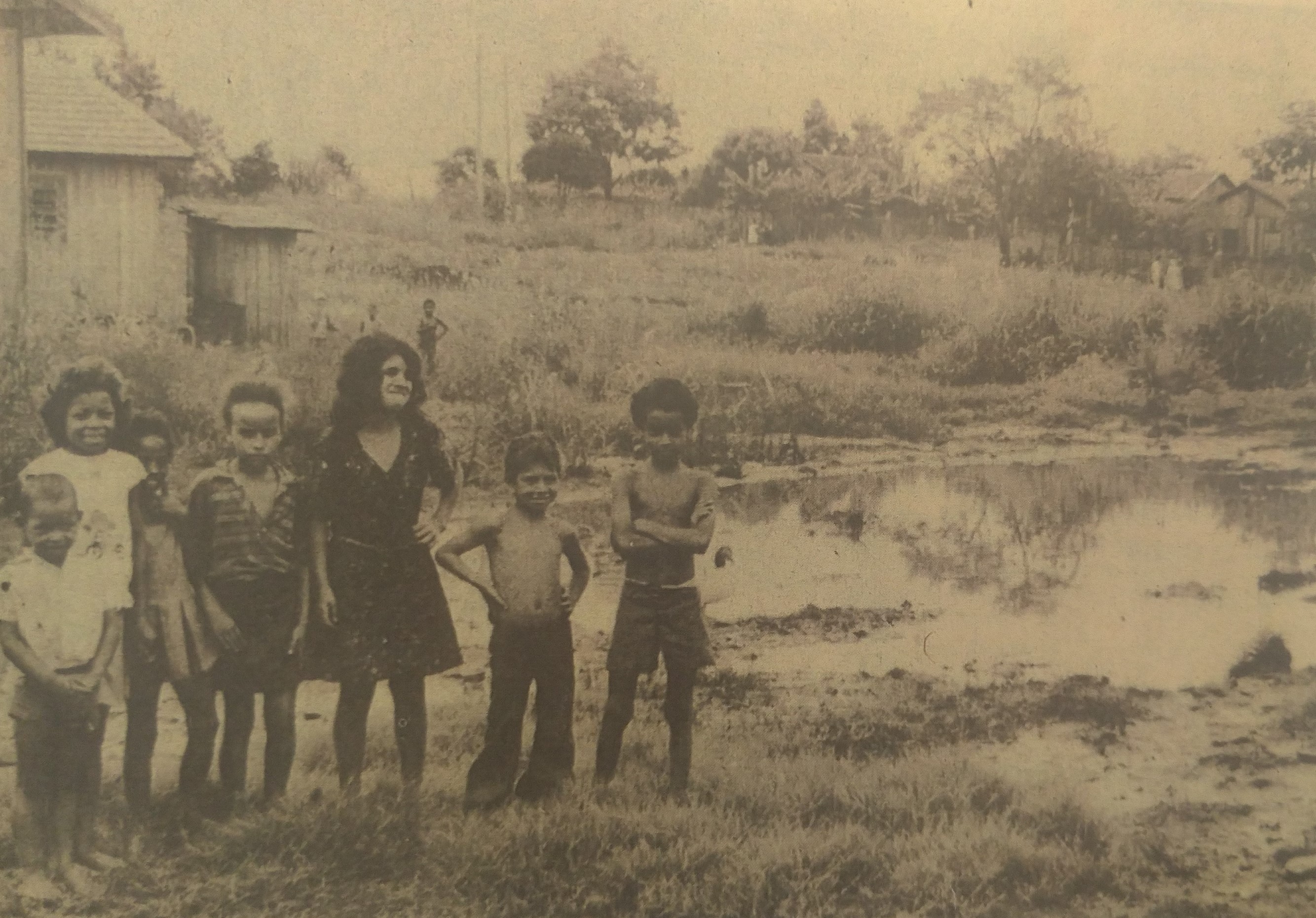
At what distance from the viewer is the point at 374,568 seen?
136 inches

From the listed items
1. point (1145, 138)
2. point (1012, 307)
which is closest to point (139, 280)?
point (1012, 307)

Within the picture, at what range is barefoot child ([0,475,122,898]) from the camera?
333cm

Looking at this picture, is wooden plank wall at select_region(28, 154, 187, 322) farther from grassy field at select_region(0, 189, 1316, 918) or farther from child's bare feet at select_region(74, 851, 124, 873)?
child's bare feet at select_region(74, 851, 124, 873)

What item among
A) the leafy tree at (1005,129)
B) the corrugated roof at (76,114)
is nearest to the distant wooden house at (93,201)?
the corrugated roof at (76,114)

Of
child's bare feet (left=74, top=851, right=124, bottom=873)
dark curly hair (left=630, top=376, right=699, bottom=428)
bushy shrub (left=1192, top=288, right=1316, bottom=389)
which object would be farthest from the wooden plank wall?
bushy shrub (left=1192, top=288, right=1316, bottom=389)

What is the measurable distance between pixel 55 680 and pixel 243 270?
1.47m

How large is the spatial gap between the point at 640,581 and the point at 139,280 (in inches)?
77.6

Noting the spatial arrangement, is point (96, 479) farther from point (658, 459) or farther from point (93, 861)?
point (658, 459)

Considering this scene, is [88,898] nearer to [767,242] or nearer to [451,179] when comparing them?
[451,179]

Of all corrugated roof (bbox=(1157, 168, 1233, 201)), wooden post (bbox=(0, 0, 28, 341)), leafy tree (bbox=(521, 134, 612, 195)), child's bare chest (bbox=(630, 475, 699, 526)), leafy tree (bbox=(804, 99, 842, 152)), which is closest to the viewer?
wooden post (bbox=(0, 0, 28, 341))

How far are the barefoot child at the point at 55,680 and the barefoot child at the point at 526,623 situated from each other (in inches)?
45.4

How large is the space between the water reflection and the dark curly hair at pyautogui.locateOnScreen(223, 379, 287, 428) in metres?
1.58

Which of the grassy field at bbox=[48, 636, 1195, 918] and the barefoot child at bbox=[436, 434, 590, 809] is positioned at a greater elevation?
the barefoot child at bbox=[436, 434, 590, 809]

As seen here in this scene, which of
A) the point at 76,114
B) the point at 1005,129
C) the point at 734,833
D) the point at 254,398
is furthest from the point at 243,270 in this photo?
the point at 1005,129
